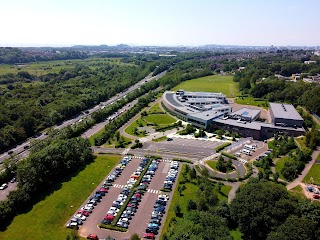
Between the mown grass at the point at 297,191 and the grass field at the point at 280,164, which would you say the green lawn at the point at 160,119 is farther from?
the mown grass at the point at 297,191

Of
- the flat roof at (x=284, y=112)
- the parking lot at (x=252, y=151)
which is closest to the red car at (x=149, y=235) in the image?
the parking lot at (x=252, y=151)

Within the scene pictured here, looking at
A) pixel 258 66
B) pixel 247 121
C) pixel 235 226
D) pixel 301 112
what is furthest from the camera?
pixel 258 66

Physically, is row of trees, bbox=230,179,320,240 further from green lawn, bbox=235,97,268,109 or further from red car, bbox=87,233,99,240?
green lawn, bbox=235,97,268,109

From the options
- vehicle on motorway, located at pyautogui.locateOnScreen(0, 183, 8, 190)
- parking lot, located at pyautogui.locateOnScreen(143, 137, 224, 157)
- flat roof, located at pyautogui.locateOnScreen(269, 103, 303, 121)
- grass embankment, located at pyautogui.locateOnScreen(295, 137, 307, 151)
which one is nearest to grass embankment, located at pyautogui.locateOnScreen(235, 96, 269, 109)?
flat roof, located at pyautogui.locateOnScreen(269, 103, 303, 121)

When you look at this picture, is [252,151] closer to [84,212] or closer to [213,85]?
[84,212]

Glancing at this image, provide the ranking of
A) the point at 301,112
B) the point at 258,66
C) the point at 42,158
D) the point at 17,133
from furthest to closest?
the point at 258,66
the point at 301,112
the point at 17,133
the point at 42,158

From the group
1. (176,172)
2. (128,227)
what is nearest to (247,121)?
(176,172)

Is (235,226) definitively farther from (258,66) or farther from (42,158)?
(258,66)
